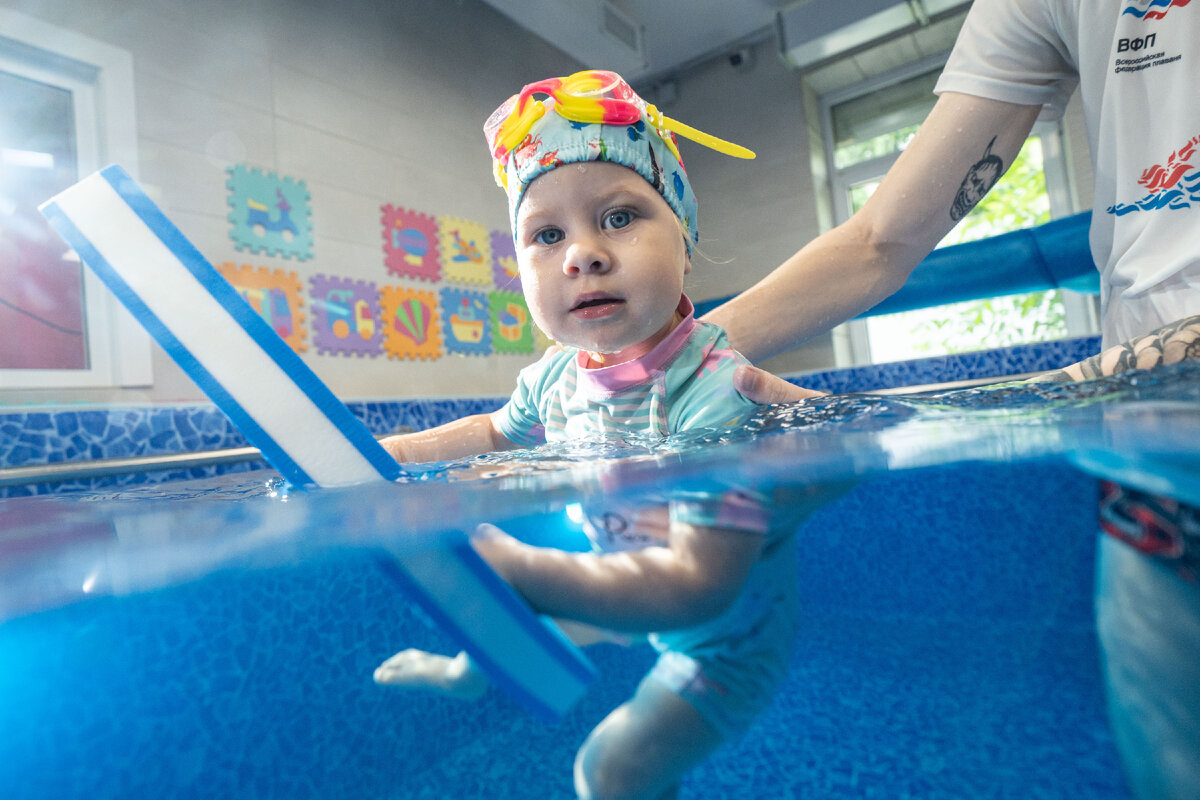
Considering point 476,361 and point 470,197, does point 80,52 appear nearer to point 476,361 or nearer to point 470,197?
point 470,197

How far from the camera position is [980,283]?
9.04 feet

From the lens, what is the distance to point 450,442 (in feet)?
3.63

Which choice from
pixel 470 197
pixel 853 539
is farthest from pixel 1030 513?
pixel 470 197

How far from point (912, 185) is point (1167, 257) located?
407 mm

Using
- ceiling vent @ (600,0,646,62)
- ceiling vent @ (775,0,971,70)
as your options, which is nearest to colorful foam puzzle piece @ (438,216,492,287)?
ceiling vent @ (600,0,646,62)

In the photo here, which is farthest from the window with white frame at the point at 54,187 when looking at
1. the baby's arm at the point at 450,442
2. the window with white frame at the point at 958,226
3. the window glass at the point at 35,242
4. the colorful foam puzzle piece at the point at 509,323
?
the window with white frame at the point at 958,226

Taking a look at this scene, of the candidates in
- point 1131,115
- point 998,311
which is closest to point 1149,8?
point 1131,115

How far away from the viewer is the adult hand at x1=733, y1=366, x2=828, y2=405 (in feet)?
2.91

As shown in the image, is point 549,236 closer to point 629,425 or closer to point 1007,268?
point 629,425

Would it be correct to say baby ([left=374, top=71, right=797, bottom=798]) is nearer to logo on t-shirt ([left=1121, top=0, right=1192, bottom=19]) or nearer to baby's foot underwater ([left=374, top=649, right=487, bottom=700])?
baby's foot underwater ([left=374, top=649, right=487, bottom=700])

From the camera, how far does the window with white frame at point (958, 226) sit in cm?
453

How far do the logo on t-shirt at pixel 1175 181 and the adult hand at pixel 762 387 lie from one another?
59cm

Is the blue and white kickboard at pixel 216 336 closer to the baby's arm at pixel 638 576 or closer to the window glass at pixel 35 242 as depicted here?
the baby's arm at pixel 638 576

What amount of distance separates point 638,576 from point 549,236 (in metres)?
0.73
